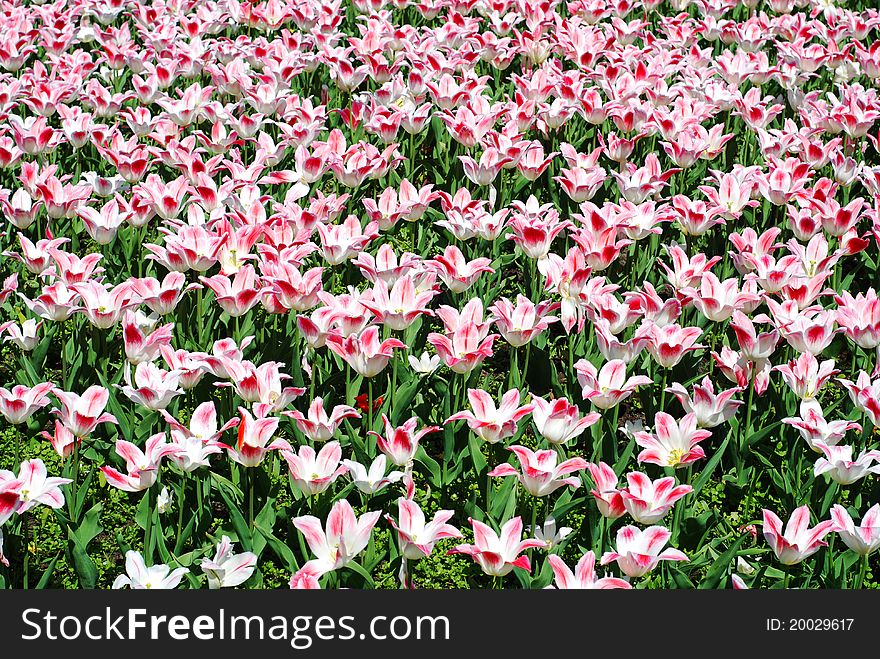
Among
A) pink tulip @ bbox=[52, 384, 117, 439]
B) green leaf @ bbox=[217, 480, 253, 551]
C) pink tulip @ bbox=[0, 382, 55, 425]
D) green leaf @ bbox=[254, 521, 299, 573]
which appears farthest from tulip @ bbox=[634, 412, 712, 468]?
pink tulip @ bbox=[0, 382, 55, 425]

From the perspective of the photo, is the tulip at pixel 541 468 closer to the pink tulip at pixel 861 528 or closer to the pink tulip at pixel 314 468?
the pink tulip at pixel 314 468

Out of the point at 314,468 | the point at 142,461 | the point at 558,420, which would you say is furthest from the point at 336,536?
the point at 558,420

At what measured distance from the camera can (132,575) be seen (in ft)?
8.14

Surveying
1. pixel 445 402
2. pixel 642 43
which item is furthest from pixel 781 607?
pixel 642 43

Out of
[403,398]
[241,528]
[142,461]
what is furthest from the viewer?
[403,398]

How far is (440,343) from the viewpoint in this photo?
10.2 ft

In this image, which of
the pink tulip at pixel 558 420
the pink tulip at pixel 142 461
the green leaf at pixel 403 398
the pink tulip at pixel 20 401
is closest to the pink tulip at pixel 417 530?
the pink tulip at pixel 558 420

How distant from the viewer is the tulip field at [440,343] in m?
2.75

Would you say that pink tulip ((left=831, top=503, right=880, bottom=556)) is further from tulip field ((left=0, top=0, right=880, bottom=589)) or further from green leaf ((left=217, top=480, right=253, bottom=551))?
green leaf ((left=217, top=480, right=253, bottom=551))

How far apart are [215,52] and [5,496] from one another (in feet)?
12.9

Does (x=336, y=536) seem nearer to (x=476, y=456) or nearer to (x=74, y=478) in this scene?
(x=476, y=456)

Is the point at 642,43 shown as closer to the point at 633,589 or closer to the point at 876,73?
the point at 876,73

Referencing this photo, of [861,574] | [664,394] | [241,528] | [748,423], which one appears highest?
[664,394]

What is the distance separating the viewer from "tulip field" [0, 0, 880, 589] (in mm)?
2752
